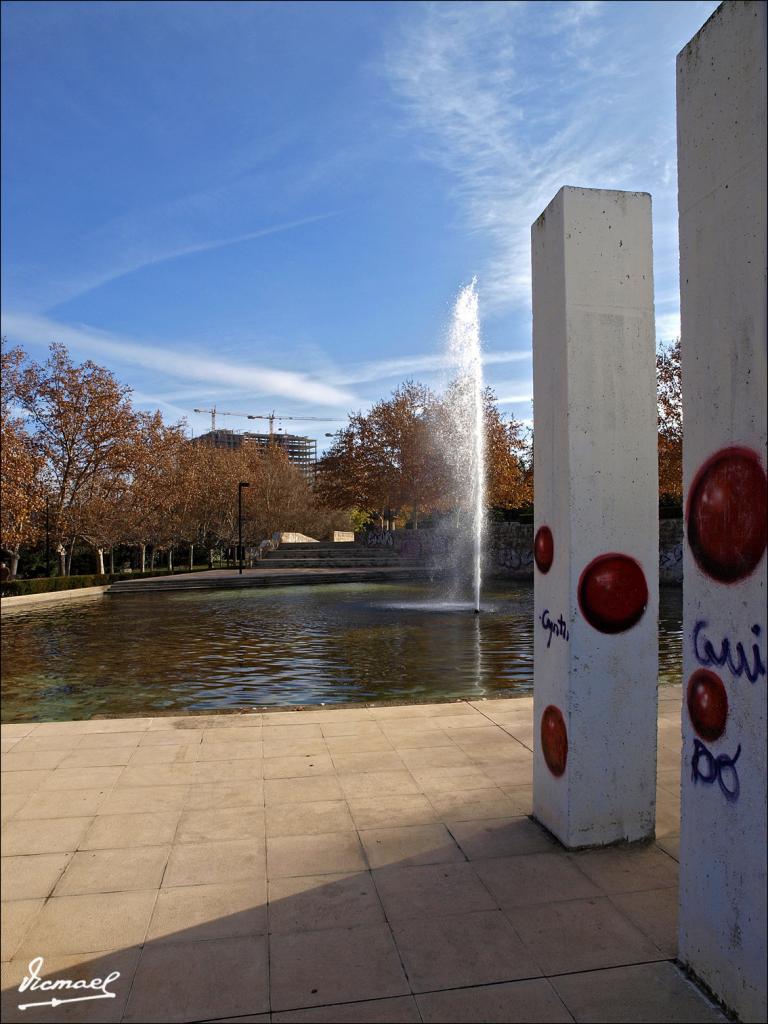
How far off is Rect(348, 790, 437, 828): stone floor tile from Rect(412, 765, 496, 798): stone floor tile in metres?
0.17

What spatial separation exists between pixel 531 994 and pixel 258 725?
420 cm

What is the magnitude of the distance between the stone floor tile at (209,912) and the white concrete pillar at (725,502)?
1.78 meters

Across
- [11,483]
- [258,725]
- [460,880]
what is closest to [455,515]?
[11,483]

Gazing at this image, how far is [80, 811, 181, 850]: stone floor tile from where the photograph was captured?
3.88 m

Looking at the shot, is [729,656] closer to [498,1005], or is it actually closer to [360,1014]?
[498,1005]

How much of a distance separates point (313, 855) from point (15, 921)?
1.42 meters

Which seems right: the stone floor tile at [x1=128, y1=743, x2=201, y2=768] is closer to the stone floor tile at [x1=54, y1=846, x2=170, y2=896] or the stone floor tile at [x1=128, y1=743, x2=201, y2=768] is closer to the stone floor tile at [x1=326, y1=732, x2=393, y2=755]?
the stone floor tile at [x1=326, y1=732, x2=393, y2=755]

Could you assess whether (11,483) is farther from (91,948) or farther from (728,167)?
(728,167)

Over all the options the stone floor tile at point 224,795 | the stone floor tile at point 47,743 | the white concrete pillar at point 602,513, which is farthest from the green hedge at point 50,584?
the white concrete pillar at point 602,513

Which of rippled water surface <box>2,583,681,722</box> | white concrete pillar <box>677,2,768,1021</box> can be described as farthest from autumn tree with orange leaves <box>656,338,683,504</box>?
white concrete pillar <box>677,2,768,1021</box>

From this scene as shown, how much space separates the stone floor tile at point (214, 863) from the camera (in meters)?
3.52

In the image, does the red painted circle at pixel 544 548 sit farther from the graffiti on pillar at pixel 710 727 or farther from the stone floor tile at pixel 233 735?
the stone floor tile at pixel 233 735

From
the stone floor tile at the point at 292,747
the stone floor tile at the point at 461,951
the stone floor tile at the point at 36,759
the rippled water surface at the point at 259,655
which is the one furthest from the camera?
the rippled water surface at the point at 259,655

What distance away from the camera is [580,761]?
3918 mm
